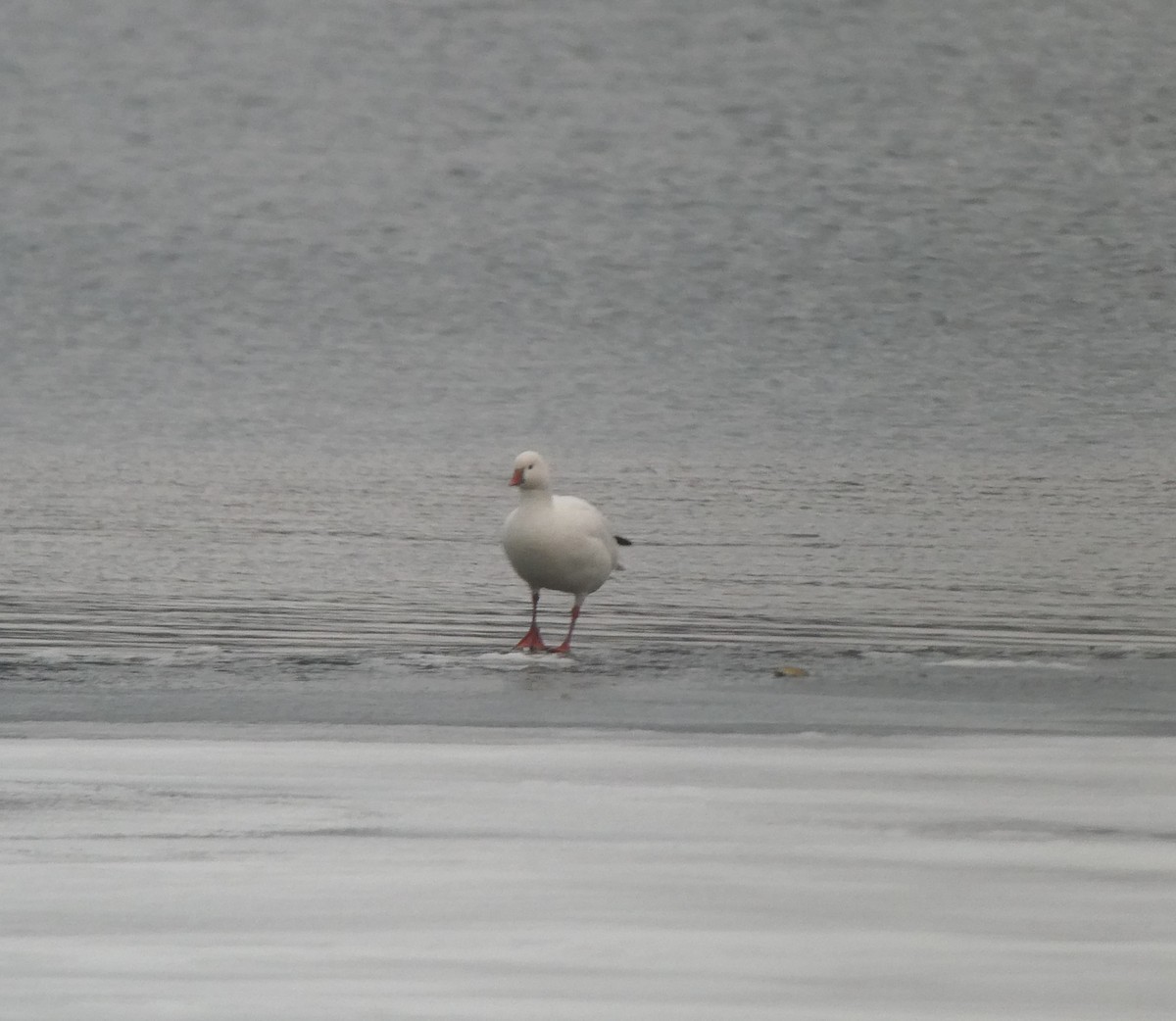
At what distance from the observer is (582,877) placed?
233 inches

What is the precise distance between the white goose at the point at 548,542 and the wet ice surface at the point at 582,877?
315 centimetres

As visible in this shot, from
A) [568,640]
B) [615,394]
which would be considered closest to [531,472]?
[568,640]

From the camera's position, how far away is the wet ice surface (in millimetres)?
5059

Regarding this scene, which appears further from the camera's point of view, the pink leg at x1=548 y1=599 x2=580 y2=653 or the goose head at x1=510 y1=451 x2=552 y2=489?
the goose head at x1=510 y1=451 x2=552 y2=489

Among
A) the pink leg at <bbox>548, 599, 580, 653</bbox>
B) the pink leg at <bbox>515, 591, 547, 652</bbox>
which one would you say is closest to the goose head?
the pink leg at <bbox>548, 599, 580, 653</bbox>

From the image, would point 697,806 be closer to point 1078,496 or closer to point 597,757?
point 597,757

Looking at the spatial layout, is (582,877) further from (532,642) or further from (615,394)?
(615,394)

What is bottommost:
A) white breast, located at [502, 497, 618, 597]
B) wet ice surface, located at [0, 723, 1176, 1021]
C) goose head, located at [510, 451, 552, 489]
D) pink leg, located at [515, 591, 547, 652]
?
wet ice surface, located at [0, 723, 1176, 1021]

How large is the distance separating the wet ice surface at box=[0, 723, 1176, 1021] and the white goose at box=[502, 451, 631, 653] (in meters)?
3.15

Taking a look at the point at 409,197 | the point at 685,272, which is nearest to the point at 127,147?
the point at 409,197

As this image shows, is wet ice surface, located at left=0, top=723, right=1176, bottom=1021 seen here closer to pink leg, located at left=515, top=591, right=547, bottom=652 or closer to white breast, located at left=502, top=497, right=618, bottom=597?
pink leg, located at left=515, top=591, right=547, bottom=652

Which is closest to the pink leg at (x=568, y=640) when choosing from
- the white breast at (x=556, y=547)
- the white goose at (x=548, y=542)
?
the white goose at (x=548, y=542)

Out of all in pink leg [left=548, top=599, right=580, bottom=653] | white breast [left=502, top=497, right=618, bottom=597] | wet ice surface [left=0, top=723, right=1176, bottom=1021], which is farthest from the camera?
white breast [left=502, top=497, right=618, bottom=597]

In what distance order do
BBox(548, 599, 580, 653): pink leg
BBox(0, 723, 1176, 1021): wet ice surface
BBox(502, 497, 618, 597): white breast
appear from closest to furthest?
1. BBox(0, 723, 1176, 1021): wet ice surface
2. BBox(548, 599, 580, 653): pink leg
3. BBox(502, 497, 618, 597): white breast
